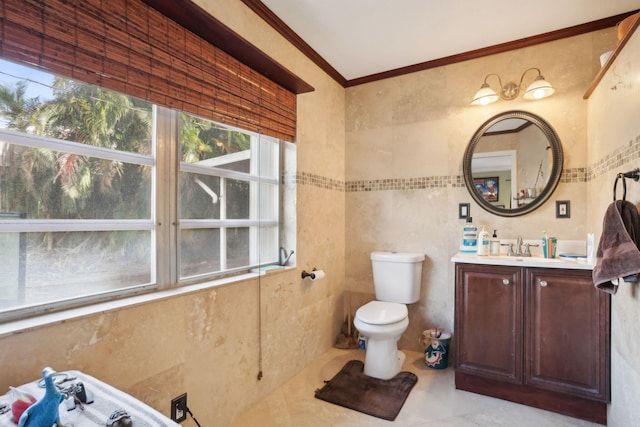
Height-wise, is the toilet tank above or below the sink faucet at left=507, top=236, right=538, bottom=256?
below

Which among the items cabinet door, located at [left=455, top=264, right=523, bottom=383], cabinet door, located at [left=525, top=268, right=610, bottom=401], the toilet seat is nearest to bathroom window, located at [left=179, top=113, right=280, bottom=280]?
the toilet seat

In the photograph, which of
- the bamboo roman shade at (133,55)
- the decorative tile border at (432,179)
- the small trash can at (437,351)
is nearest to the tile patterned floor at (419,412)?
the small trash can at (437,351)

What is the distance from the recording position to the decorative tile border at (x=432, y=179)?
1.62 m

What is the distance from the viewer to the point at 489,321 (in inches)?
83.3

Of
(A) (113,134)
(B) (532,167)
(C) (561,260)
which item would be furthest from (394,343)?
(A) (113,134)

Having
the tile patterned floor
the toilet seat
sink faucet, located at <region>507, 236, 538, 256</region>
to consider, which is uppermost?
sink faucet, located at <region>507, 236, 538, 256</region>

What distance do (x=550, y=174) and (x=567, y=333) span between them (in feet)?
3.54

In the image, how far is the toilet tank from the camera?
261 centimetres

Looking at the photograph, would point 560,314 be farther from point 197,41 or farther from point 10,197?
point 10,197

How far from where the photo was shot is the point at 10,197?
1.11 metres

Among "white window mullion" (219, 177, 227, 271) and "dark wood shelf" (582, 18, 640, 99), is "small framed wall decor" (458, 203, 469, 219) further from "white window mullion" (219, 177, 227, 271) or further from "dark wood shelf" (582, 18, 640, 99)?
"white window mullion" (219, 177, 227, 271)

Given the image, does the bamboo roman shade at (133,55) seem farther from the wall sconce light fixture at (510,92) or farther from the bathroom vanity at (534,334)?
the bathroom vanity at (534,334)

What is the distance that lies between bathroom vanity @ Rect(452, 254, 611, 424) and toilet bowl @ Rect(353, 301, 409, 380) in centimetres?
39

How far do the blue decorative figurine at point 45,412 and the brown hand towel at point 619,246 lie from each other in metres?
2.01
